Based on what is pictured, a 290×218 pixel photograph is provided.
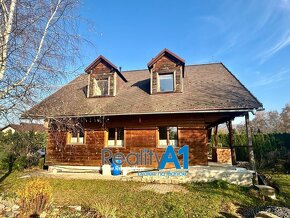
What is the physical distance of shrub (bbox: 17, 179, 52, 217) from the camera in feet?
16.3

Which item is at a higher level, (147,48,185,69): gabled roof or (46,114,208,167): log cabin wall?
(147,48,185,69): gabled roof

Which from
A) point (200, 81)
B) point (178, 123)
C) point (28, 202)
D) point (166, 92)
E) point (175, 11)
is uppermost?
point (175, 11)

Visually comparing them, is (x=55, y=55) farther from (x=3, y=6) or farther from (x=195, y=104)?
(x=195, y=104)

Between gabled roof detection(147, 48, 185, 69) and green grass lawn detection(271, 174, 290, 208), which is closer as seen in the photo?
green grass lawn detection(271, 174, 290, 208)

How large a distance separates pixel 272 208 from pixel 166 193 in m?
3.48

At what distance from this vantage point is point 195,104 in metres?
11.0

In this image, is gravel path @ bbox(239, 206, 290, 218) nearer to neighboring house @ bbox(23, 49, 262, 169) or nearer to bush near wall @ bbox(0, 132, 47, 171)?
neighboring house @ bbox(23, 49, 262, 169)

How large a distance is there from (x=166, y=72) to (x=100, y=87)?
452cm

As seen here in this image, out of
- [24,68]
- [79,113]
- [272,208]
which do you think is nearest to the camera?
[24,68]

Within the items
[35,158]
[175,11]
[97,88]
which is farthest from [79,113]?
[175,11]

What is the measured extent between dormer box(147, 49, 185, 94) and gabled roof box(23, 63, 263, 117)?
1.67ft

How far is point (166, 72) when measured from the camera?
12.8 metres

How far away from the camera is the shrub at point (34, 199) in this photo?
195 inches

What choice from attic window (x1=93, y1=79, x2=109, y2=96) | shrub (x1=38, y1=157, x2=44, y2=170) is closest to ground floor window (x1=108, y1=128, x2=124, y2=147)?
attic window (x1=93, y1=79, x2=109, y2=96)
